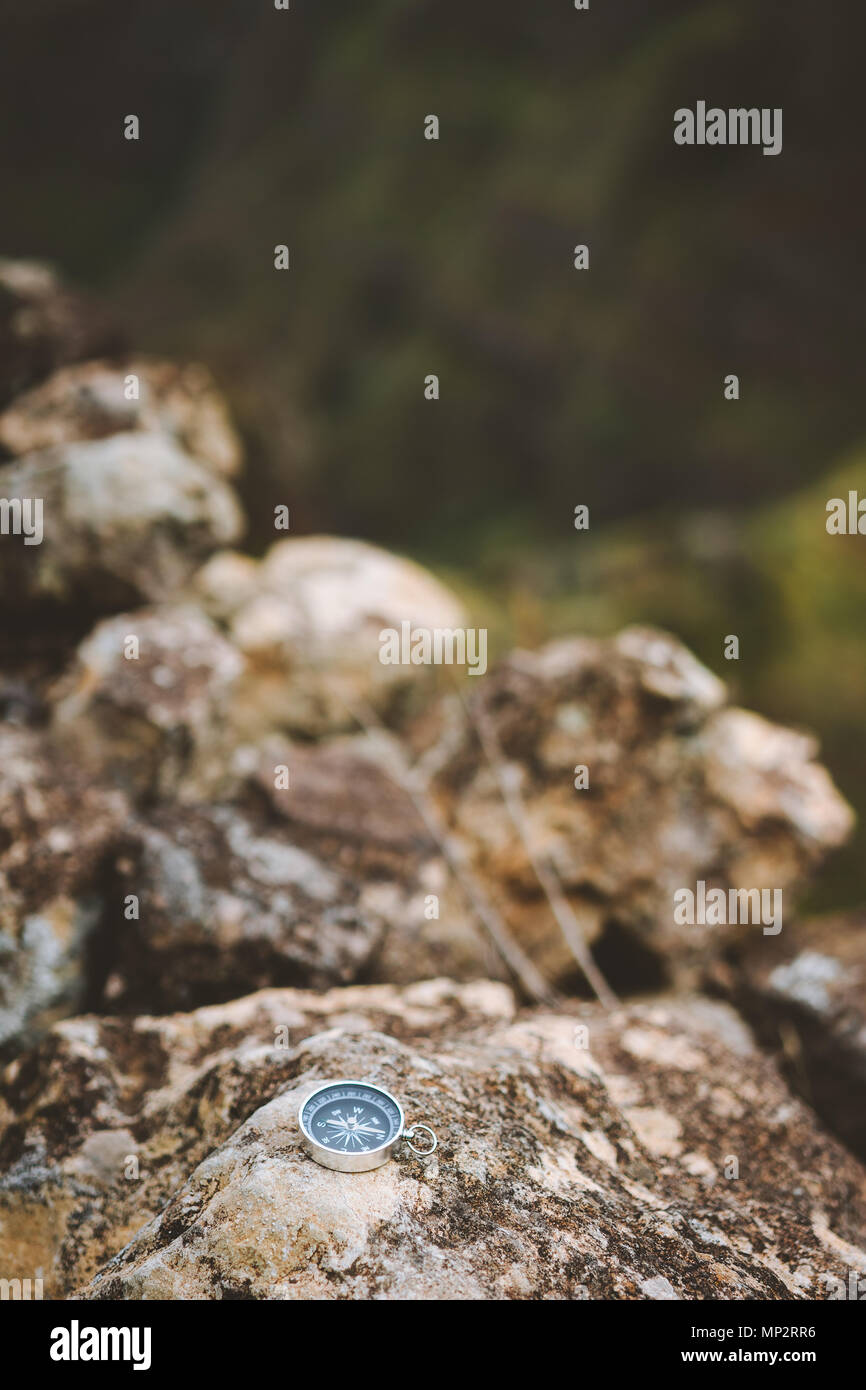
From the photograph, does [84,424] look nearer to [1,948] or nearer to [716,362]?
[1,948]

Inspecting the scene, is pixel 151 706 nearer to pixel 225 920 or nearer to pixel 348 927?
pixel 225 920

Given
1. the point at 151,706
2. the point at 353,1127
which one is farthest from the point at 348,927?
the point at 353,1127

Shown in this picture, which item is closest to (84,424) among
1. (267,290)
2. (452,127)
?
(267,290)

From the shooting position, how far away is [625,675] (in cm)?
728

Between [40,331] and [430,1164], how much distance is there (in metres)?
7.80

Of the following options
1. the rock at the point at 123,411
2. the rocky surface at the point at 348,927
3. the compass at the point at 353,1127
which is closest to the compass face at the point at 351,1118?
the compass at the point at 353,1127

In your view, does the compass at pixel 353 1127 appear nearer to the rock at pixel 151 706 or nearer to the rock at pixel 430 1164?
the rock at pixel 430 1164

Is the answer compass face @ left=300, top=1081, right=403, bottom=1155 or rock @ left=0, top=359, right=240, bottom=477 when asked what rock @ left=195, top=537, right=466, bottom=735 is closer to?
rock @ left=0, top=359, right=240, bottom=477

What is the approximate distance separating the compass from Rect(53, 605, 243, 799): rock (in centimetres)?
321

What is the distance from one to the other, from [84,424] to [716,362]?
31.1 feet

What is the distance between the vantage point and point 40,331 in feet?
29.5

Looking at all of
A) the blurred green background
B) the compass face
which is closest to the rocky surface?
the compass face
